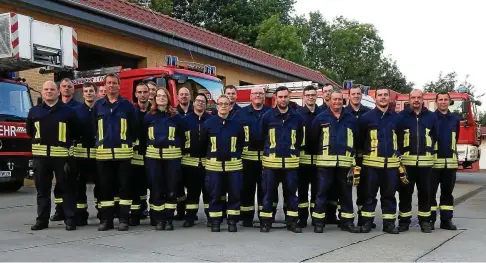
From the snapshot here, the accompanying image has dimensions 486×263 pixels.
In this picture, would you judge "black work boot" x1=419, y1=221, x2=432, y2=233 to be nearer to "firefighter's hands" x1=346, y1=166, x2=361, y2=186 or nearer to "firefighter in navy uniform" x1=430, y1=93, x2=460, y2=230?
"firefighter in navy uniform" x1=430, y1=93, x2=460, y2=230

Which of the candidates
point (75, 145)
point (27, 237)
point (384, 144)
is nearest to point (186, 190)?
point (75, 145)

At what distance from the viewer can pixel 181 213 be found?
792 cm

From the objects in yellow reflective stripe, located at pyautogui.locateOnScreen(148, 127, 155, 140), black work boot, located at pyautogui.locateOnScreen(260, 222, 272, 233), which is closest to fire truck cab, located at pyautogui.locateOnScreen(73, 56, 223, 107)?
yellow reflective stripe, located at pyautogui.locateOnScreen(148, 127, 155, 140)

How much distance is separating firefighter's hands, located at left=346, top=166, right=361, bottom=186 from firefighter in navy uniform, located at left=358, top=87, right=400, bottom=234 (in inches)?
9.0

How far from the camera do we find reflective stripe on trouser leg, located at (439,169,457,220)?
7473mm

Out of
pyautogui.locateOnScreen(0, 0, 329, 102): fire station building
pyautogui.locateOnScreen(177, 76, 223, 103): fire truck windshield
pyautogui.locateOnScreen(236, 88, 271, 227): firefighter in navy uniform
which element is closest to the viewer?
pyautogui.locateOnScreen(236, 88, 271, 227): firefighter in navy uniform

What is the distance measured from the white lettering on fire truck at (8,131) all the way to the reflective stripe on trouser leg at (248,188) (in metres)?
5.51

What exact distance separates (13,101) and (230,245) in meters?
6.94

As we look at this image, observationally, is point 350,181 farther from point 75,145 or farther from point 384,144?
point 75,145

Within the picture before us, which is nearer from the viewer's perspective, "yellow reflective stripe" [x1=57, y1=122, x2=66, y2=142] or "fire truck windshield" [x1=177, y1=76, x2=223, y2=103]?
"yellow reflective stripe" [x1=57, y1=122, x2=66, y2=142]

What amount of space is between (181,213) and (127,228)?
1092 millimetres

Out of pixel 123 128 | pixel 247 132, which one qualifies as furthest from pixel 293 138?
pixel 123 128

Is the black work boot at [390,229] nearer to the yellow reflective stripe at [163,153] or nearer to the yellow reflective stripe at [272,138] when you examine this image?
the yellow reflective stripe at [272,138]

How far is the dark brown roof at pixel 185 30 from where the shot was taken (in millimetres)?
15461
